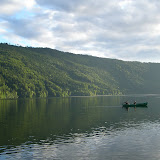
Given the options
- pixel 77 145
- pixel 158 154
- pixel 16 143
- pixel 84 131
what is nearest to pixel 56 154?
pixel 77 145

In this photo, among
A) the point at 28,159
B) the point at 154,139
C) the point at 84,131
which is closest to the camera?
the point at 28,159

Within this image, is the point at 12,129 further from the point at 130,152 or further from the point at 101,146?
the point at 130,152

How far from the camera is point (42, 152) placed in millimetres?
47469

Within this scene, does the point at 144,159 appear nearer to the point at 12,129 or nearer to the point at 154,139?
the point at 154,139

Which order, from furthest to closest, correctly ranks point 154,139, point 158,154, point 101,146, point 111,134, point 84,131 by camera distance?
point 84,131, point 111,134, point 154,139, point 101,146, point 158,154

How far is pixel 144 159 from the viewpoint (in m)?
43.2

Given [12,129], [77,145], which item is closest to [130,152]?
[77,145]

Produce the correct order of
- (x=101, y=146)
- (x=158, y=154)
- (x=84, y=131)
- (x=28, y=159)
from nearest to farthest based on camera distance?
(x=28, y=159), (x=158, y=154), (x=101, y=146), (x=84, y=131)

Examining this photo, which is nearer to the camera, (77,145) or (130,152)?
(130,152)

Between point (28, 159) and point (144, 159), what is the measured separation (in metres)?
20.2

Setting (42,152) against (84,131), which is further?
(84,131)

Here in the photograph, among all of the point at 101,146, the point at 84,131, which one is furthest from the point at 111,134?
the point at 101,146

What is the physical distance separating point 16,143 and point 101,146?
61.3 feet

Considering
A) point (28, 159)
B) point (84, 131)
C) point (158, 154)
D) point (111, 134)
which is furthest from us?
point (84, 131)
